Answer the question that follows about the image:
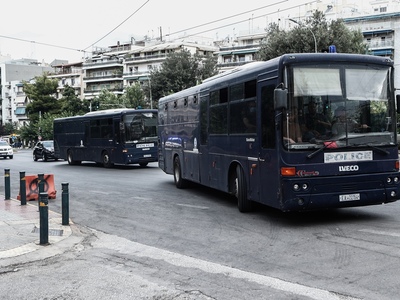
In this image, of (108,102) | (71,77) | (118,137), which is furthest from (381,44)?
(71,77)

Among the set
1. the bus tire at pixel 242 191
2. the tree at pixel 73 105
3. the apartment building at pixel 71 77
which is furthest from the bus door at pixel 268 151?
the apartment building at pixel 71 77

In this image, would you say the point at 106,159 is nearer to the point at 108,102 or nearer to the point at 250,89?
the point at 250,89

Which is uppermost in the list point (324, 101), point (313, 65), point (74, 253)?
point (313, 65)

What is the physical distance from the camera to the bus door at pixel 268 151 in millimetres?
9633

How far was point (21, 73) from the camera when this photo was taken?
136 metres

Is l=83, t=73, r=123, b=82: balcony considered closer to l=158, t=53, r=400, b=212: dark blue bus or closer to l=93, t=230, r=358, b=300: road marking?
l=158, t=53, r=400, b=212: dark blue bus

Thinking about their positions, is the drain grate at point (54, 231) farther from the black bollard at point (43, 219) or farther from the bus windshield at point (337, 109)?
the bus windshield at point (337, 109)

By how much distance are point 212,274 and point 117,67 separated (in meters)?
101

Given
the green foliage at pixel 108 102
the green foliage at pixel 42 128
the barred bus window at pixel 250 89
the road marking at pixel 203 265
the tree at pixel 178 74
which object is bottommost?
the road marking at pixel 203 265

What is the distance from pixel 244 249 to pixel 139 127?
19593mm

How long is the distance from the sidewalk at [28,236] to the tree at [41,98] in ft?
265

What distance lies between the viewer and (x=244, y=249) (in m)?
8.14

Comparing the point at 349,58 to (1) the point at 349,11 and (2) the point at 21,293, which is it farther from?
(1) the point at 349,11

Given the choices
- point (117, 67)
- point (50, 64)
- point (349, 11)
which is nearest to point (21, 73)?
point (50, 64)
